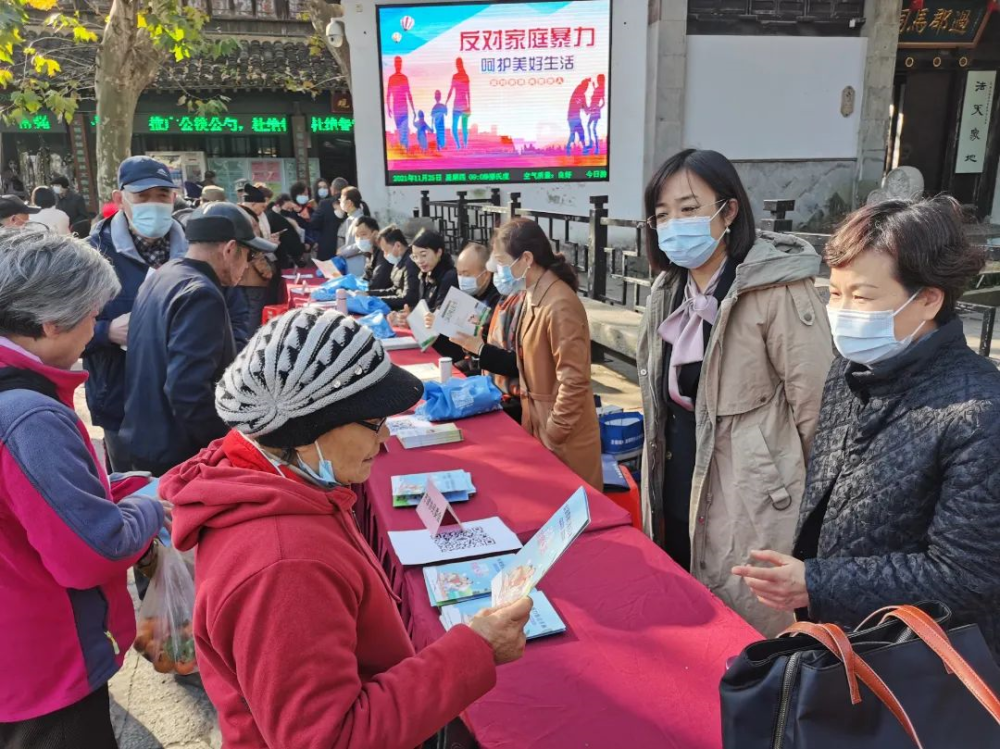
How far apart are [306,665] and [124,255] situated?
9.34 ft

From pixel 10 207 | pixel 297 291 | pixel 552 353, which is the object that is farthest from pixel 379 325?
pixel 10 207

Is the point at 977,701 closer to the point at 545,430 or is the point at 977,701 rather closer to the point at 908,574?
the point at 908,574

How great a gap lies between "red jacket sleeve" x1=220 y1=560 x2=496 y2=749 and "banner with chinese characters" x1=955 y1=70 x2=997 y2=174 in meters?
12.3

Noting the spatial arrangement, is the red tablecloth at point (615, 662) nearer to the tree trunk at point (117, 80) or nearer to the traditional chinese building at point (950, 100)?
the tree trunk at point (117, 80)

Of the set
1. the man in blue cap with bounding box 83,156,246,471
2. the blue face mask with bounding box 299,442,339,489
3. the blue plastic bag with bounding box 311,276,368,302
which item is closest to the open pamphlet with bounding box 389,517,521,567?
the blue face mask with bounding box 299,442,339,489

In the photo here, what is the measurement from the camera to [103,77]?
8062 millimetres

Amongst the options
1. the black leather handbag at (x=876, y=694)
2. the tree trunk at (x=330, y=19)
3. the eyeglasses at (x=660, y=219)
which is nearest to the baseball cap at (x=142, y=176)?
the eyeglasses at (x=660, y=219)

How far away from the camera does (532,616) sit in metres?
1.65

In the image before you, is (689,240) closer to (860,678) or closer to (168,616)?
(860,678)

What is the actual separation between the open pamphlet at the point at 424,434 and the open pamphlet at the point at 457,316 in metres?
0.67

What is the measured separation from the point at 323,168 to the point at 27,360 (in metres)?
16.2

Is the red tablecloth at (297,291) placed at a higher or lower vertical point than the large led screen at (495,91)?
lower

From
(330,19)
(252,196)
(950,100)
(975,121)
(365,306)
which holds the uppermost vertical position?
(330,19)

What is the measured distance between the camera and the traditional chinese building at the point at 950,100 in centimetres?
968
